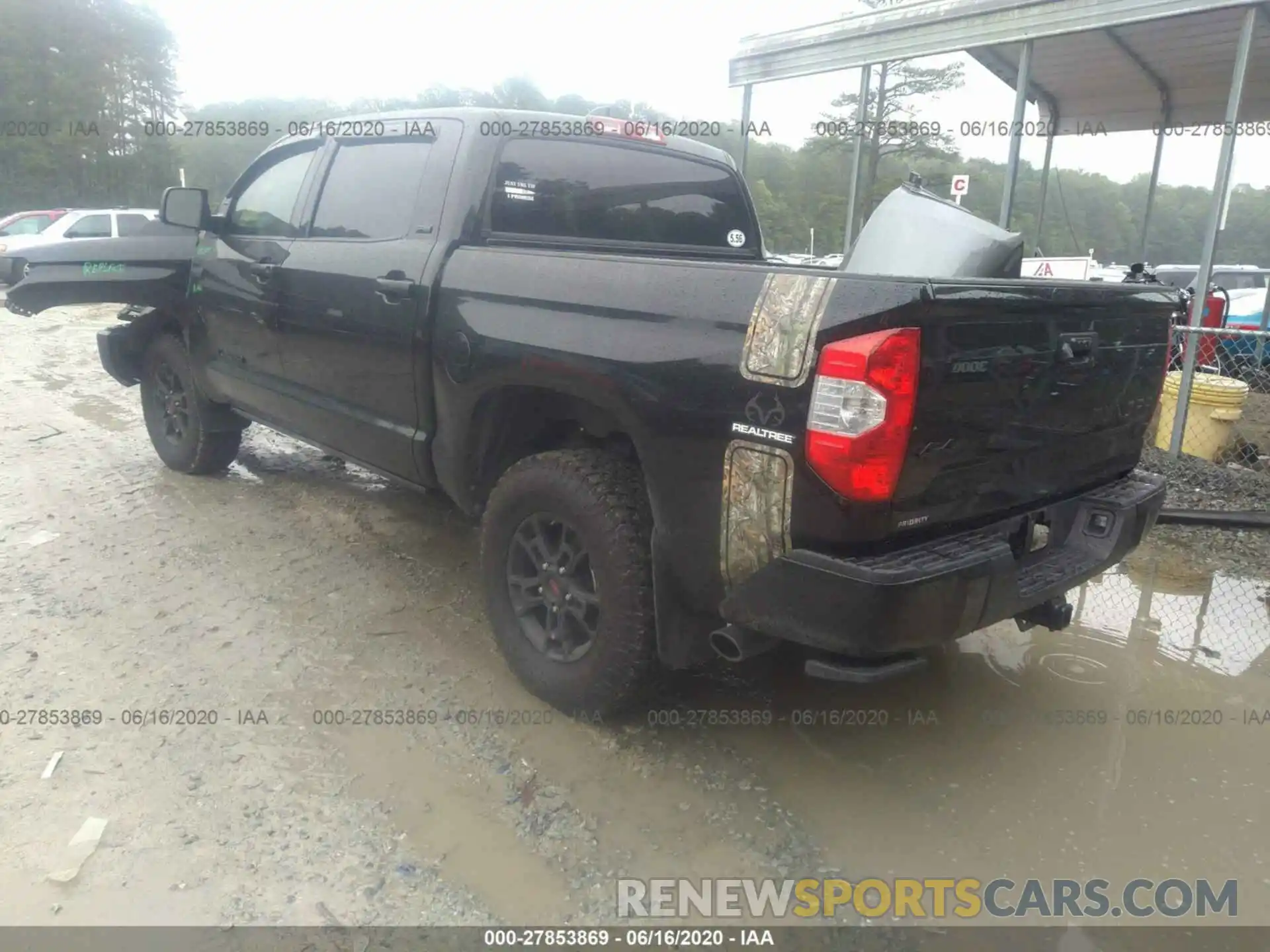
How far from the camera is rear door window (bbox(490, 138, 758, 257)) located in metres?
3.49

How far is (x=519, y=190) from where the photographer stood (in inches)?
137

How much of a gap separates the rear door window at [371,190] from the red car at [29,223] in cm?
1794

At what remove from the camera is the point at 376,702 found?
3.13 meters

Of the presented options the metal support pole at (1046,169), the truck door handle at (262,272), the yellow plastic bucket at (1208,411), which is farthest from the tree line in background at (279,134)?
the yellow plastic bucket at (1208,411)

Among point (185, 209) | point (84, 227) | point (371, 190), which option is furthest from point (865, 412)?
point (84, 227)

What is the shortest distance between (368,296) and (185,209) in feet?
6.38

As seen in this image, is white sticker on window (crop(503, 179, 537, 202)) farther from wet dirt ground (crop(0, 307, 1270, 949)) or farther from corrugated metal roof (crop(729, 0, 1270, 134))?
corrugated metal roof (crop(729, 0, 1270, 134))

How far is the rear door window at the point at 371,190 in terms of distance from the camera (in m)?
3.59

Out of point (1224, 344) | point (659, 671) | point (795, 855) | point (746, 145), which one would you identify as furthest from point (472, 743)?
point (1224, 344)

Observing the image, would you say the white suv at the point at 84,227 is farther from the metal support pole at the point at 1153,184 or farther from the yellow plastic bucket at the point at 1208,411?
the yellow plastic bucket at the point at 1208,411

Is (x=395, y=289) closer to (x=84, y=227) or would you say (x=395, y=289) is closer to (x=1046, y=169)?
(x=1046, y=169)

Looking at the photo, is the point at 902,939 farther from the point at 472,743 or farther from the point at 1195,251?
the point at 1195,251

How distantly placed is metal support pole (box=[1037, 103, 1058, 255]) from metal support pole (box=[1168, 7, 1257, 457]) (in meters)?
3.23

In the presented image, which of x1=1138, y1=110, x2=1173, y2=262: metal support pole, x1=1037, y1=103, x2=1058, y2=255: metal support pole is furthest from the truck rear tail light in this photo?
x1=1138, y1=110, x2=1173, y2=262: metal support pole
